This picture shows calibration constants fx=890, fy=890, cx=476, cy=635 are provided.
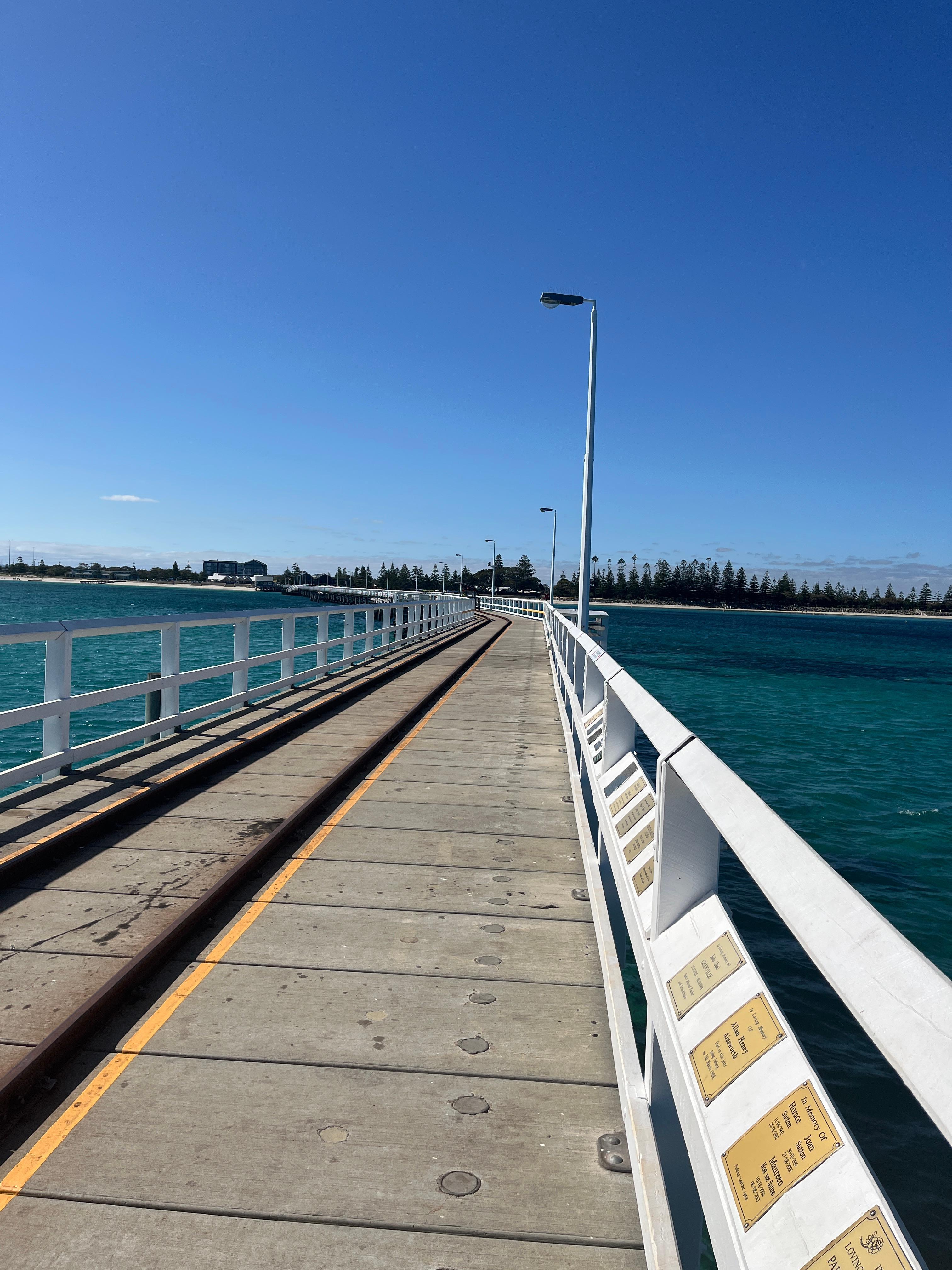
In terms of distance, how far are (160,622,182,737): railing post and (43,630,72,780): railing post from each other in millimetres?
1246

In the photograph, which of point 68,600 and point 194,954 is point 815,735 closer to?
point 194,954

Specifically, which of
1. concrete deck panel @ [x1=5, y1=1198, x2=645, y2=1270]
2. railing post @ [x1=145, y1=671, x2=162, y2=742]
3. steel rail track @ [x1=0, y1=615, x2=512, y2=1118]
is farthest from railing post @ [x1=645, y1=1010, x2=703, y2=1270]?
railing post @ [x1=145, y1=671, x2=162, y2=742]

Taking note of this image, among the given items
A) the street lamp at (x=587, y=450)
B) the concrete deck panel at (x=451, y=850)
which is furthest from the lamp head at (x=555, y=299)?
the concrete deck panel at (x=451, y=850)

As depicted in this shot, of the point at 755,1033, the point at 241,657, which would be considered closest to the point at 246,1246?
the point at 755,1033

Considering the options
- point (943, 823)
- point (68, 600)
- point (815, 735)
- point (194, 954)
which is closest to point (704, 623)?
point (68, 600)

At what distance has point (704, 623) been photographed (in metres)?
165

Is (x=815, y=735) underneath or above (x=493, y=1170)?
underneath

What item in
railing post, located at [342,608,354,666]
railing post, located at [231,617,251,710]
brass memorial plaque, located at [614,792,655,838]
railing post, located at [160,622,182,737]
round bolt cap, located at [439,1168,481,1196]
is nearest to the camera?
round bolt cap, located at [439,1168,481,1196]

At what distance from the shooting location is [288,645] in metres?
13.6

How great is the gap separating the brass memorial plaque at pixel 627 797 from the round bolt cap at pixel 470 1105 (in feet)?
4.99

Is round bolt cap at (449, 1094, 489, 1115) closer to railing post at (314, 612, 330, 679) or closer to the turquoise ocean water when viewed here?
the turquoise ocean water

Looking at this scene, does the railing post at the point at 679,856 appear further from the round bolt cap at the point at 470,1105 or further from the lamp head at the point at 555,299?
the lamp head at the point at 555,299

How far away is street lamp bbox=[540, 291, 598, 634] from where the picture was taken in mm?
21812

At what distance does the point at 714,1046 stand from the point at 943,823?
14845 millimetres
